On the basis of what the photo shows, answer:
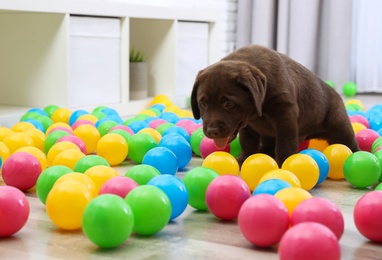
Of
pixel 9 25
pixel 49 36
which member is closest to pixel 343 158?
pixel 49 36

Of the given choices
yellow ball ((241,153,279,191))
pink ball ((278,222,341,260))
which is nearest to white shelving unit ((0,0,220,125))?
yellow ball ((241,153,279,191))

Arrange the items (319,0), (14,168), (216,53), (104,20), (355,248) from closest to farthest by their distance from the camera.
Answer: (355,248), (14,168), (104,20), (216,53), (319,0)

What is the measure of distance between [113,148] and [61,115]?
0.89 meters

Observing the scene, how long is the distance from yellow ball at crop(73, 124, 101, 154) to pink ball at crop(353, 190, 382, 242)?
146 cm

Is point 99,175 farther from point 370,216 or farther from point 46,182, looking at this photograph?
point 370,216

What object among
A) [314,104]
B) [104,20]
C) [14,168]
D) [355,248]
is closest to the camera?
[355,248]

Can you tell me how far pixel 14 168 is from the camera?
197cm

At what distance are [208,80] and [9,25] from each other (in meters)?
1.97

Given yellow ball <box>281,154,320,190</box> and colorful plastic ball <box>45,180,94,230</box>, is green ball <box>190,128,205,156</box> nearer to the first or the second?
yellow ball <box>281,154,320,190</box>

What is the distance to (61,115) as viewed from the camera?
3238 millimetres

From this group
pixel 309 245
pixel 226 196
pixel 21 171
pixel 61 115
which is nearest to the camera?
pixel 309 245

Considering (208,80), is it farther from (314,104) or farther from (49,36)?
(49,36)

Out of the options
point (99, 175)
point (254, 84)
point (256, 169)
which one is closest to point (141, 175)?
point (99, 175)

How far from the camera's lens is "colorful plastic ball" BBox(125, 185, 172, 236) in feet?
4.88
